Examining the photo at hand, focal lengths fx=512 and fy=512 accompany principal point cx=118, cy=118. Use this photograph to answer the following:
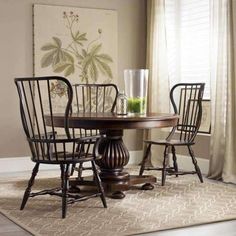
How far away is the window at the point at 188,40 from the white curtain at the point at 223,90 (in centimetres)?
58

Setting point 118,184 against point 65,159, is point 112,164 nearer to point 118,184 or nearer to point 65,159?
point 118,184

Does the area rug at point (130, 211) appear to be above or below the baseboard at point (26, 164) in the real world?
below

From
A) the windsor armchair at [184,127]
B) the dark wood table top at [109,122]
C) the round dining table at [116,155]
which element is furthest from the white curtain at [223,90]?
the dark wood table top at [109,122]

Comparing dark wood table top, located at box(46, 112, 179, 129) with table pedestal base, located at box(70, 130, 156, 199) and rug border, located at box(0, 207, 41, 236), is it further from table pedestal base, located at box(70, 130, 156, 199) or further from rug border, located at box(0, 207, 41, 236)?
rug border, located at box(0, 207, 41, 236)

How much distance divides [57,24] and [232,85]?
2250mm

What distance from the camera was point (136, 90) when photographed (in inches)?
179

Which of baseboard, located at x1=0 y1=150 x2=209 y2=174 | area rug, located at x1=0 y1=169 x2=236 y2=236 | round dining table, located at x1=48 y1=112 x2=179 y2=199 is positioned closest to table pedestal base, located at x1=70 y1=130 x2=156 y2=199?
round dining table, located at x1=48 y1=112 x2=179 y2=199

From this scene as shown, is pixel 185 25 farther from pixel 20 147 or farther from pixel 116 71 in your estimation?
pixel 20 147

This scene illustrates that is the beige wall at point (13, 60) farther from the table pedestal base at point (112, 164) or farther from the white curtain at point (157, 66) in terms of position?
the table pedestal base at point (112, 164)

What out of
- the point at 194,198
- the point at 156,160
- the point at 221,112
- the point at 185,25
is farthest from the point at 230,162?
the point at 185,25

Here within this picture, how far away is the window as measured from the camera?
591 centimetres

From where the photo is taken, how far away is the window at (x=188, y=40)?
Result: 19.4ft

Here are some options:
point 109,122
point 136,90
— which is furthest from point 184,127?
point 109,122

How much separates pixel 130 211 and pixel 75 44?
2.90m
